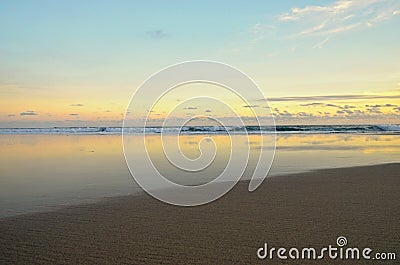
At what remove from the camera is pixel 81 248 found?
4984 mm

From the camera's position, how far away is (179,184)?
9.97 m

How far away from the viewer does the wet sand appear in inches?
188

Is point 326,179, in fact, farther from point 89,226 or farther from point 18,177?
point 18,177

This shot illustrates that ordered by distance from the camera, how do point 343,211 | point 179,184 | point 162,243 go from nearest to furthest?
point 162,243
point 343,211
point 179,184

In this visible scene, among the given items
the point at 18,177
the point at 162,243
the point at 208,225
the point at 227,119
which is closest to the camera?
the point at 162,243

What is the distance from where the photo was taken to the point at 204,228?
5.82m

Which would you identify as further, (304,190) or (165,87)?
(304,190)

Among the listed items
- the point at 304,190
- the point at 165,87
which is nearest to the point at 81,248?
the point at 165,87

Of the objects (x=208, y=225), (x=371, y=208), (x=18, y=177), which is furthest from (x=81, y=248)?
(x=18, y=177)

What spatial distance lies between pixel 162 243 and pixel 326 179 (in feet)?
20.9

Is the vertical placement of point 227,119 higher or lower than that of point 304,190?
higher

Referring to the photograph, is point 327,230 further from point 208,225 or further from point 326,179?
point 326,179

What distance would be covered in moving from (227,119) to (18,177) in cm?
598

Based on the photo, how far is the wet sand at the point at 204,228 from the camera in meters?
4.77
